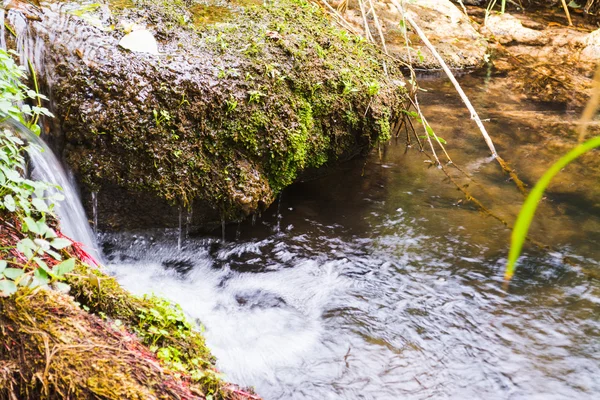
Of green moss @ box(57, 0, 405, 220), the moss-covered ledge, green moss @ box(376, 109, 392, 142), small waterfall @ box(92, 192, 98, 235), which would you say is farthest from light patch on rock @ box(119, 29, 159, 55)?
the moss-covered ledge

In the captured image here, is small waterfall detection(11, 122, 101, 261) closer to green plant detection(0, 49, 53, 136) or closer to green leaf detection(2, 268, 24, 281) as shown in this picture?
green plant detection(0, 49, 53, 136)

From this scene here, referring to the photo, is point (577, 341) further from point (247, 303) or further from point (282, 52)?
point (282, 52)

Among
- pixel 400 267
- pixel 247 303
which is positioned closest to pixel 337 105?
pixel 400 267

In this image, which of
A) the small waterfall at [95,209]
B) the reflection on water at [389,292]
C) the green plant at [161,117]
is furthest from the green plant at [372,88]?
the small waterfall at [95,209]

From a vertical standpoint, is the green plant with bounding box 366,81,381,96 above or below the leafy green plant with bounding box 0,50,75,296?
above

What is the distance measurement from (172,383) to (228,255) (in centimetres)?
212

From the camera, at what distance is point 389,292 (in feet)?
12.2

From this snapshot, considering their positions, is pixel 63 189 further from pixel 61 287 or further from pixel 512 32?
pixel 512 32

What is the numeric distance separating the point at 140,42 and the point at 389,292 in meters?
2.60

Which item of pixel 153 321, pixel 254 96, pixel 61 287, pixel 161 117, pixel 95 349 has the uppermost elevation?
pixel 254 96

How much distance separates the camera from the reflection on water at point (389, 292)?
3041mm

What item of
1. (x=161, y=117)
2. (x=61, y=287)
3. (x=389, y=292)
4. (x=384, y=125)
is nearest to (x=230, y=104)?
(x=161, y=117)

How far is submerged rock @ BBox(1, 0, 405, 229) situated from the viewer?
352cm

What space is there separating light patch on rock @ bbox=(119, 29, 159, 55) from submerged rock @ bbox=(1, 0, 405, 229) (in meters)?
0.06
